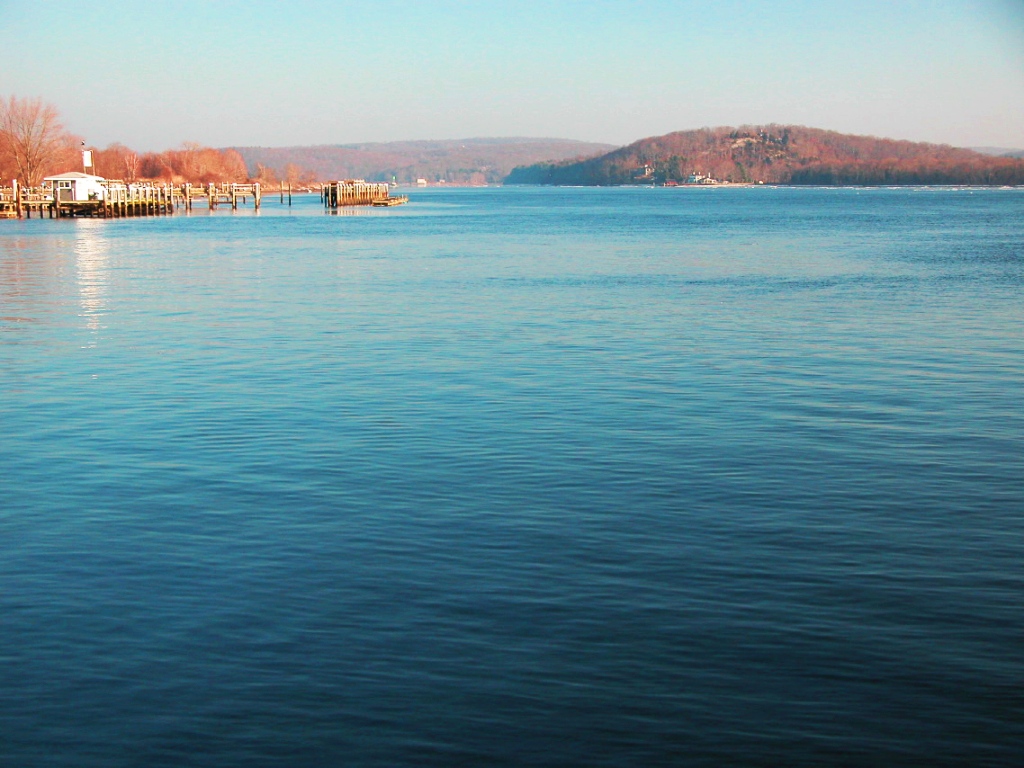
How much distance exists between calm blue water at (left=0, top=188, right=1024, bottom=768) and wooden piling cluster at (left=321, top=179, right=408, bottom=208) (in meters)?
97.2

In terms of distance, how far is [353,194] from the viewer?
135m

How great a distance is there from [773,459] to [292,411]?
693 centimetres

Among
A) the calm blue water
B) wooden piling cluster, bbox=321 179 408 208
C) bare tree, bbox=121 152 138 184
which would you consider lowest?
the calm blue water

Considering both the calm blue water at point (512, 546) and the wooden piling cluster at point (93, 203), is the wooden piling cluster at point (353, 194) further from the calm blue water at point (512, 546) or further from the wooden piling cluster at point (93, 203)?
the calm blue water at point (512, 546)

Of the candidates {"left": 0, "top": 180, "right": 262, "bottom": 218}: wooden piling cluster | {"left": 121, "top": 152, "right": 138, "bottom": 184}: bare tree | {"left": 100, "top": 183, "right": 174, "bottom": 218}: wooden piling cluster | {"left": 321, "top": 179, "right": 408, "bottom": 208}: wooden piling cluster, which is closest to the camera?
{"left": 0, "top": 180, "right": 262, "bottom": 218}: wooden piling cluster

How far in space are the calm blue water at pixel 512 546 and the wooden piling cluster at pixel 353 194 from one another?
9720cm

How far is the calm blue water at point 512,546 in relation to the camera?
749 centimetres

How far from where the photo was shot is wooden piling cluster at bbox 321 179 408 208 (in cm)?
12156

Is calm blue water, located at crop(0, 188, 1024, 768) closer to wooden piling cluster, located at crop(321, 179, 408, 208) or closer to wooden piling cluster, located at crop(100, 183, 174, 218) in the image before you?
wooden piling cluster, located at crop(100, 183, 174, 218)

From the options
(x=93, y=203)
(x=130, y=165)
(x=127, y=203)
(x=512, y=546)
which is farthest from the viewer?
(x=130, y=165)

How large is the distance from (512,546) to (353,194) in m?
128

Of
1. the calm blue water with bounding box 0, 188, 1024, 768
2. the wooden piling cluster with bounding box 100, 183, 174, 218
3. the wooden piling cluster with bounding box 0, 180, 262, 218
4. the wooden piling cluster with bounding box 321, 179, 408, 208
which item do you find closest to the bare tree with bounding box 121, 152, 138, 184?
the wooden piling cluster with bounding box 321, 179, 408, 208

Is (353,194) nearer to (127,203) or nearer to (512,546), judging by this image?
(127,203)

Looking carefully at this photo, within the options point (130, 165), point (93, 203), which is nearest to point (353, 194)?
point (93, 203)
